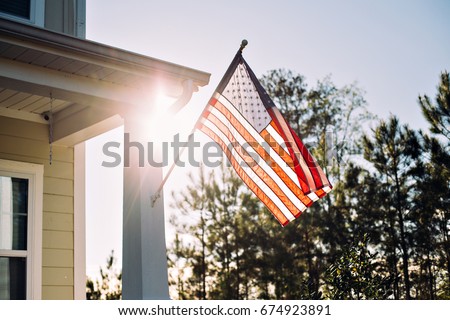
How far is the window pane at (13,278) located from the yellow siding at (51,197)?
23 centimetres

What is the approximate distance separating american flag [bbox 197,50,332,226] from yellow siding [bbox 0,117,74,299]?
2.24m

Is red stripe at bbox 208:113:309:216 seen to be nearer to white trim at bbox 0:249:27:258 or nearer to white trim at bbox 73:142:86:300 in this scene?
white trim at bbox 73:142:86:300

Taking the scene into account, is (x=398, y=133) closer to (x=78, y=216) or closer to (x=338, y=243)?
(x=338, y=243)

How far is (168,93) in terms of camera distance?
577 cm

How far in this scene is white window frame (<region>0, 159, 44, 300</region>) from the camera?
6.47 m

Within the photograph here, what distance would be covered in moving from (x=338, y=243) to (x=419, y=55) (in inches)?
254

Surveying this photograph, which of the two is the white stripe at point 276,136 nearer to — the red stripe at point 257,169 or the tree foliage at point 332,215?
the red stripe at point 257,169

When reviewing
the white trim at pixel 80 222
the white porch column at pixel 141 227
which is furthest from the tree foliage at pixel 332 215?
the white porch column at pixel 141 227

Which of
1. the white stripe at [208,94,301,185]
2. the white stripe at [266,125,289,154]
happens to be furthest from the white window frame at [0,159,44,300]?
the white stripe at [266,125,289,154]

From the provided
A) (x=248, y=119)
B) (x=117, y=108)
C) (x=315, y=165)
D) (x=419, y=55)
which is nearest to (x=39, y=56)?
(x=117, y=108)

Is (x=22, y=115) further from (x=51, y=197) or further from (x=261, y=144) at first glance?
(x=261, y=144)

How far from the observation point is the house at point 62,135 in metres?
5.16

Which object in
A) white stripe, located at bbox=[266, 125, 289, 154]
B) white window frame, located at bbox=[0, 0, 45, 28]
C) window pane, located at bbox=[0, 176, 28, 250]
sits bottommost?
window pane, located at bbox=[0, 176, 28, 250]

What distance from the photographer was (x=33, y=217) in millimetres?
6617
